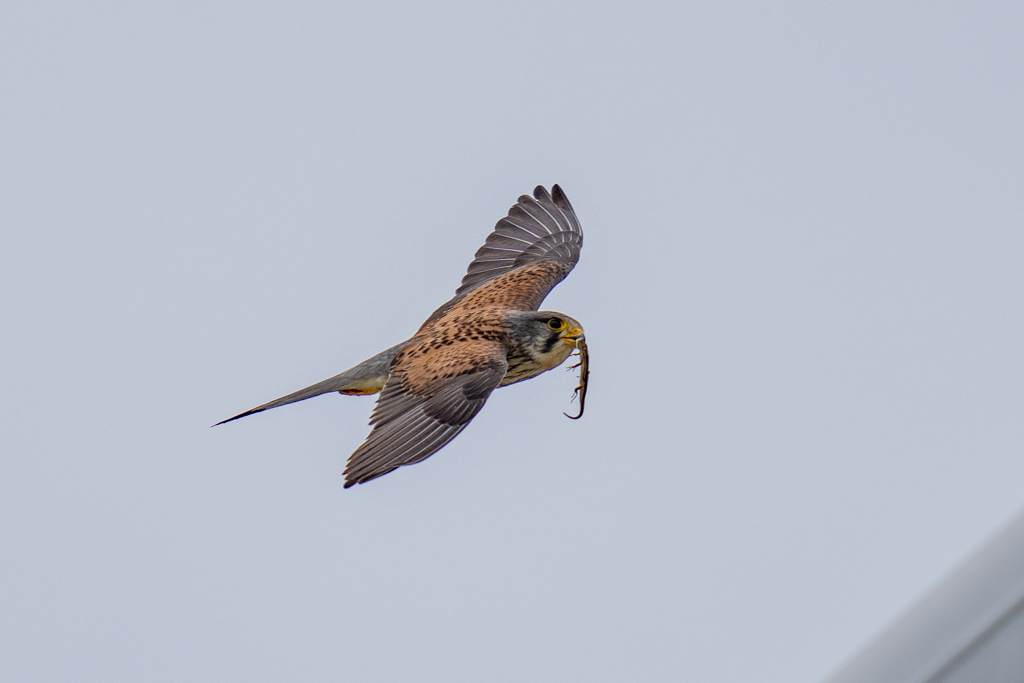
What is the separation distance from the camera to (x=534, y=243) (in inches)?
343

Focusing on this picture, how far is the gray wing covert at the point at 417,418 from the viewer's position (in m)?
5.19

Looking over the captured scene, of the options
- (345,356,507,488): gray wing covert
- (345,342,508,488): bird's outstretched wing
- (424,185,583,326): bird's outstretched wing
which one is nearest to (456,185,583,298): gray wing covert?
(424,185,583,326): bird's outstretched wing

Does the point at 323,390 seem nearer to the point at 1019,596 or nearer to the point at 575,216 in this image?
the point at 575,216

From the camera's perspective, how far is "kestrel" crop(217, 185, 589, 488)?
5438mm

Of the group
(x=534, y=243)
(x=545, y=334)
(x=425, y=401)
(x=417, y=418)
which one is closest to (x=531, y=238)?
(x=534, y=243)

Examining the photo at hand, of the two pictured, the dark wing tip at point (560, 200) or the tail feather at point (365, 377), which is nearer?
the tail feather at point (365, 377)

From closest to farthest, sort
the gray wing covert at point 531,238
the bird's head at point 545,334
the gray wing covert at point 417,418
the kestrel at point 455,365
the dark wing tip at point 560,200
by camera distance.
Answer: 1. the gray wing covert at point 417,418
2. the kestrel at point 455,365
3. the bird's head at point 545,334
4. the gray wing covert at point 531,238
5. the dark wing tip at point 560,200

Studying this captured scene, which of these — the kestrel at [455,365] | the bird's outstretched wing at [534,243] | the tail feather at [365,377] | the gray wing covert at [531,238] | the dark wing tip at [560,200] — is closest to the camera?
the kestrel at [455,365]

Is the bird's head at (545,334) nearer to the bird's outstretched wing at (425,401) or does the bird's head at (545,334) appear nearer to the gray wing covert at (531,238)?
the bird's outstretched wing at (425,401)

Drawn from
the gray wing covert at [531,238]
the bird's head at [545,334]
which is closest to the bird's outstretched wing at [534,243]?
the gray wing covert at [531,238]

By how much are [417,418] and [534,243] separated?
10.8 feet

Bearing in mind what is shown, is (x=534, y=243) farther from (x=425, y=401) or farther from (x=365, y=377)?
(x=425, y=401)

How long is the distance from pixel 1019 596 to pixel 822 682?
0.38 meters

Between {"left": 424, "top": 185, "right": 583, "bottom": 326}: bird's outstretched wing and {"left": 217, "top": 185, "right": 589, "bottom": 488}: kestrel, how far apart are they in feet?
0.11
